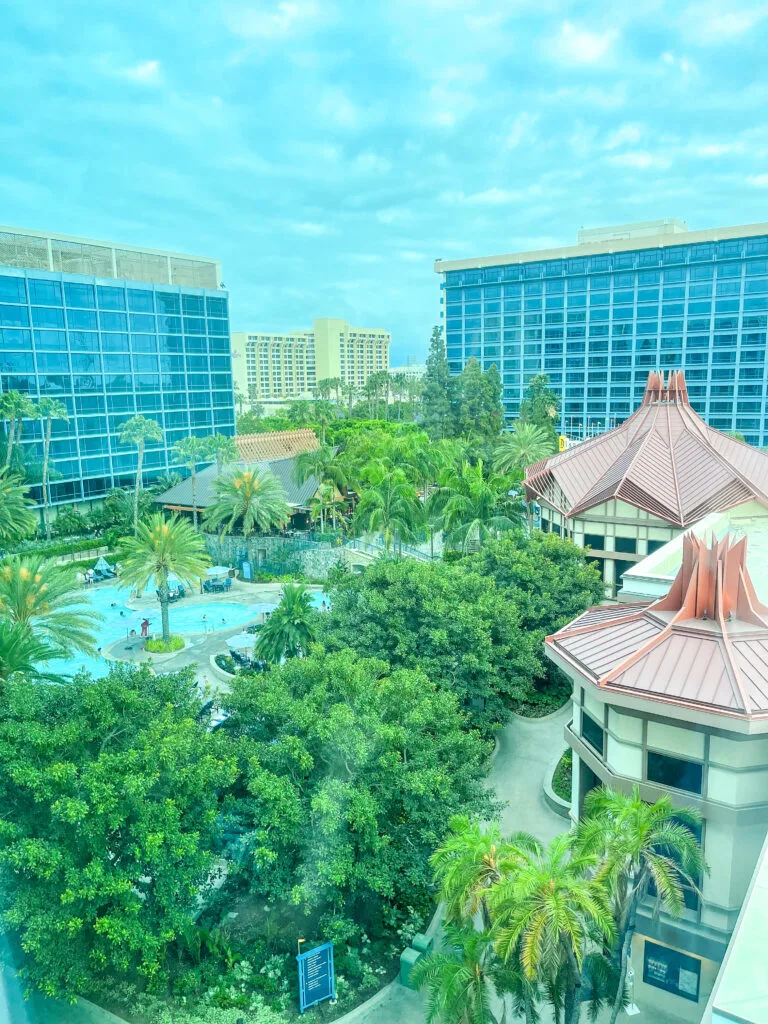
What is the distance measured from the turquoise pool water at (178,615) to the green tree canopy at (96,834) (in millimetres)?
26080

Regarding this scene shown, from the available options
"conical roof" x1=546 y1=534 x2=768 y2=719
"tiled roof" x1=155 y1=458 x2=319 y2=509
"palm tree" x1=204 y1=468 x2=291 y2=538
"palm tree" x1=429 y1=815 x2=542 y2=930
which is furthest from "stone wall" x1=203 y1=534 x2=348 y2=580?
"palm tree" x1=429 y1=815 x2=542 y2=930

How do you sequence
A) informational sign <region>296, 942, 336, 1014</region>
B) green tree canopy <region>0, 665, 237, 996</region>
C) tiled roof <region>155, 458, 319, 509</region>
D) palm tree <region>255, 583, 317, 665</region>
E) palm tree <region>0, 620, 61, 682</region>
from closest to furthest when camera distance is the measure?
1. green tree canopy <region>0, 665, 237, 996</region>
2. informational sign <region>296, 942, 336, 1014</region>
3. palm tree <region>0, 620, 61, 682</region>
4. palm tree <region>255, 583, 317, 665</region>
5. tiled roof <region>155, 458, 319, 509</region>

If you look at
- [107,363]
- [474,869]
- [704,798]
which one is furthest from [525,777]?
[107,363]

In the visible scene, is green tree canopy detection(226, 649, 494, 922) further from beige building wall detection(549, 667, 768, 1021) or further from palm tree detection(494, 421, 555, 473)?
palm tree detection(494, 421, 555, 473)

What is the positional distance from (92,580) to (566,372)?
311 feet

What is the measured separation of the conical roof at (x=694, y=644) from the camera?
16.4 metres

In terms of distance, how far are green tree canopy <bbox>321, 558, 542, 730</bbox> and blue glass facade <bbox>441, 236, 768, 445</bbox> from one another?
321 feet

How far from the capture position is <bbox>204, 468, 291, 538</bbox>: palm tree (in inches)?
2183

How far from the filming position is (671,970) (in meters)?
17.4

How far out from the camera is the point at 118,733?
18.6m

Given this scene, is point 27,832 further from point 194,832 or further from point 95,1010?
point 95,1010

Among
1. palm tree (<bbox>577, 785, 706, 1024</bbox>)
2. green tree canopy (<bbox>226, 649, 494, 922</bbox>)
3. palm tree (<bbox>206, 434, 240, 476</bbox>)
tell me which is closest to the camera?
palm tree (<bbox>577, 785, 706, 1024</bbox>)

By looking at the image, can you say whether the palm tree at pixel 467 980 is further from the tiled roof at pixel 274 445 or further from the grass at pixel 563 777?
the tiled roof at pixel 274 445

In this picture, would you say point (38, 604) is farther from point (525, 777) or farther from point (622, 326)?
point (622, 326)
